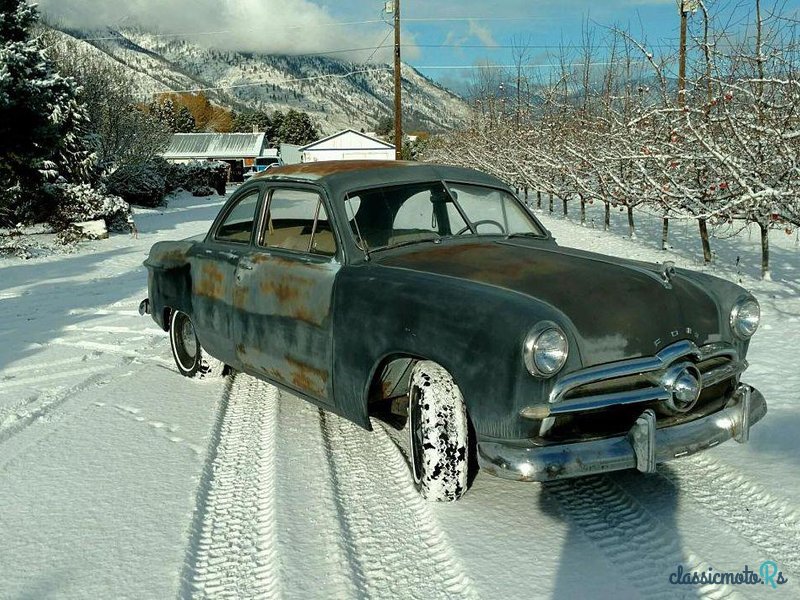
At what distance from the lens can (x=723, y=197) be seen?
32.7 feet

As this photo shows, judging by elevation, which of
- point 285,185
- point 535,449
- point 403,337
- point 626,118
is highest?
point 626,118

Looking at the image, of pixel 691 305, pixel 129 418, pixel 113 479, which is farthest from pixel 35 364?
pixel 691 305

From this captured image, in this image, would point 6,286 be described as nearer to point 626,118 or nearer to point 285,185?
point 285,185

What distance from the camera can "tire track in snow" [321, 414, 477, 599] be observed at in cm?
288

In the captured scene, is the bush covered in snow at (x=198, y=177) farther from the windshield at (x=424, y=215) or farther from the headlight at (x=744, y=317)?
the headlight at (x=744, y=317)

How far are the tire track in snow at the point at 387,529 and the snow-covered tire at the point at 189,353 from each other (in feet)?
5.56

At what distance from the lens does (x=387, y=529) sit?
132 inches

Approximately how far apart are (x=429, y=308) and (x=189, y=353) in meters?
3.23

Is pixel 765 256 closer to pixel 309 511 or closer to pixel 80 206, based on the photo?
pixel 309 511

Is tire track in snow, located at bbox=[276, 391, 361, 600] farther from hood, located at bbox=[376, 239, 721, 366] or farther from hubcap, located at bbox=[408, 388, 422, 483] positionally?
hood, located at bbox=[376, 239, 721, 366]

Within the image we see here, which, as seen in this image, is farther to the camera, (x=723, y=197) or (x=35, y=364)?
(x=723, y=197)

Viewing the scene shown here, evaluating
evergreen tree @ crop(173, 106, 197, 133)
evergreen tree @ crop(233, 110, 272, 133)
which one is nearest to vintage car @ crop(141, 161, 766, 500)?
evergreen tree @ crop(173, 106, 197, 133)

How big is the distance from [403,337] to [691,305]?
4.79 feet

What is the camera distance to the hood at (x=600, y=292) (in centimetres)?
322
